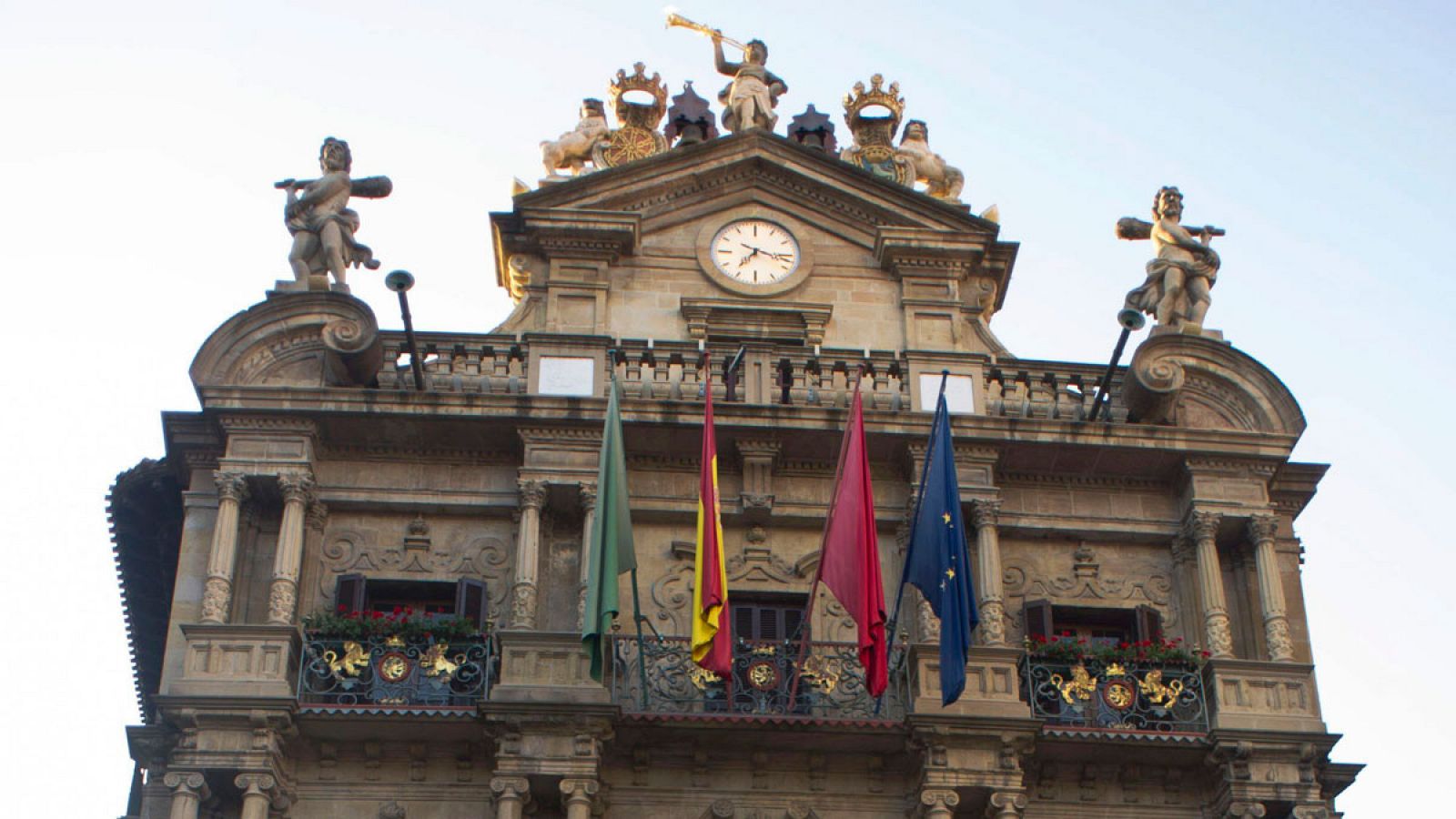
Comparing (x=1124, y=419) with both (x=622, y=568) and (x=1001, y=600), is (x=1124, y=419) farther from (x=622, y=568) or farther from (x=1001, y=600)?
(x=622, y=568)

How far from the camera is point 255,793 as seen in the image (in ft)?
74.4

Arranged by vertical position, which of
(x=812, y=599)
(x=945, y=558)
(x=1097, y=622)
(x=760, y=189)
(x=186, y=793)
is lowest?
(x=186, y=793)

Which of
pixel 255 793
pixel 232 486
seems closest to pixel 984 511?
pixel 232 486

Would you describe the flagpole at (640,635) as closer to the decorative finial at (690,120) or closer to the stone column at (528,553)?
the stone column at (528,553)

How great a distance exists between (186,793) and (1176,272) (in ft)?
45.2

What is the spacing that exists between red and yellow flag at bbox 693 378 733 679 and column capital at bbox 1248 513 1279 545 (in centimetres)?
626

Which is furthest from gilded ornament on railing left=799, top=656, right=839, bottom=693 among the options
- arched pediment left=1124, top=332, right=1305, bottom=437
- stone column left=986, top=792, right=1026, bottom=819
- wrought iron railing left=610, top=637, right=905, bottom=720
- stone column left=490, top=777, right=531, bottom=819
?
arched pediment left=1124, top=332, right=1305, bottom=437

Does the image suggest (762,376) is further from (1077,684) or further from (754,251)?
(1077,684)

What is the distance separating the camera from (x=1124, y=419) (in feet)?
88.7

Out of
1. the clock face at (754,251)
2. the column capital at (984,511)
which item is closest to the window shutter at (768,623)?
the column capital at (984,511)

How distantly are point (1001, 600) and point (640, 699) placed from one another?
4372 mm

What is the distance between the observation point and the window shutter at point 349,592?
24969 mm

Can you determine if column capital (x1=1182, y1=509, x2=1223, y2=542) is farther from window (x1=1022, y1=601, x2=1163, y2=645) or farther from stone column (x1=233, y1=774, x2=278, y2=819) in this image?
stone column (x1=233, y1=774, x2=278, y2=819)

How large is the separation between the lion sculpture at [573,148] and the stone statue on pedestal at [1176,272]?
770 cm
